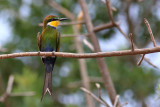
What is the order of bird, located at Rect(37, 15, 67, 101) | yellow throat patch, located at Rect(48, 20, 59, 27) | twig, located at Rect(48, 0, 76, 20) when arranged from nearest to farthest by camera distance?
bird, located at Rect(37, 15, 67, 101), yellow throat patch, located at Rect(48, 20, 59, 27), twig, located at Rect(48, 0, 76, 20)

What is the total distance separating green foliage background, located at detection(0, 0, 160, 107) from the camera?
3.39 meters

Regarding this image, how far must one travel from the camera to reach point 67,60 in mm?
3719

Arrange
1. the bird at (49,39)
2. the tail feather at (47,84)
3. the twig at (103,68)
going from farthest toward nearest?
the bird at (49,39) < the twig at (103,68) < the tail feather at (47,84)

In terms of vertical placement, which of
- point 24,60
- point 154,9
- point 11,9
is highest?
point 11,9

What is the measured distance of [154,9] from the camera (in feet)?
12.2

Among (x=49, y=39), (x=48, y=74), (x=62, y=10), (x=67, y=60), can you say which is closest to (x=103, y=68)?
(x=48, y=74)

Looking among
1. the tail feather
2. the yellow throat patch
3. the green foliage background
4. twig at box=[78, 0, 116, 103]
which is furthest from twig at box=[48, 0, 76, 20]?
the tail feather

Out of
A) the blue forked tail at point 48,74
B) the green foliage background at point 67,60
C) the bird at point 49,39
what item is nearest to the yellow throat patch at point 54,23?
the bird at point 49,39

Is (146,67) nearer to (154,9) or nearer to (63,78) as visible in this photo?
(154,9)

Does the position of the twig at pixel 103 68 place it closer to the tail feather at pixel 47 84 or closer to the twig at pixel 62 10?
the tail feather at pixel 47 84

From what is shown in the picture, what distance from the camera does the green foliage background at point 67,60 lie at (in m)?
3.39

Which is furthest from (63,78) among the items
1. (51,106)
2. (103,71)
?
(103,71)

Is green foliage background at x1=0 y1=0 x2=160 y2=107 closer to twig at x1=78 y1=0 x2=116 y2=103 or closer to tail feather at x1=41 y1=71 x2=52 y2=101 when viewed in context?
twig at x1=78 y1=0 x2=116 y2=103

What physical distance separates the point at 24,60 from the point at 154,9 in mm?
1833
